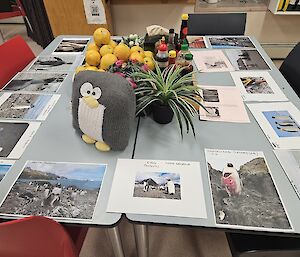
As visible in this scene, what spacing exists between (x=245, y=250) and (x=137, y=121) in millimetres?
593

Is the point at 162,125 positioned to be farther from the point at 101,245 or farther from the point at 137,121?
the point at 101,245

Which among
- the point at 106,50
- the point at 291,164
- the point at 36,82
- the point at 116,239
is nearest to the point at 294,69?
the point at 291,164

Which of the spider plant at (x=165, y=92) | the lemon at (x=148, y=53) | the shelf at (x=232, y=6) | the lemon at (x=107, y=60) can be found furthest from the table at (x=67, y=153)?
the shelf at (x=232, y=6)

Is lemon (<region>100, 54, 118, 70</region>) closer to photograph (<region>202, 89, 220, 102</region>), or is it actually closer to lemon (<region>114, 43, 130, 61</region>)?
lemon (<region>114, 43, 130, 61</region>)

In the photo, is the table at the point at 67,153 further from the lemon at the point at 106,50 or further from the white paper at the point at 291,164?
the white paper at the point at 291,164

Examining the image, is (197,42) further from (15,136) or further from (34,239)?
(34,239)

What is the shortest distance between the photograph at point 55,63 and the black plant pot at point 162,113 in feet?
2.02

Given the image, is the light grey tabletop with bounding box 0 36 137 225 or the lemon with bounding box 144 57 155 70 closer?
the light grey tabletop with bounding box 0 36 137 225

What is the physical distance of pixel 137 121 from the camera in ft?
3.28

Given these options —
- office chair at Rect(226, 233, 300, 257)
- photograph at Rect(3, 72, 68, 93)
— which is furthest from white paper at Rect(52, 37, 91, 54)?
office chair at Rect(226, 233, 300, 257)

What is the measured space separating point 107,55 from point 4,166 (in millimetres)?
567

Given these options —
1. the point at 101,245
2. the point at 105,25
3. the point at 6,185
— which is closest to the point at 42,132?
the point at 6,185

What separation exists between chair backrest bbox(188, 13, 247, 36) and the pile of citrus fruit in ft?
2.59

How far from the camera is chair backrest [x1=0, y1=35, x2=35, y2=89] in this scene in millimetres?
1297
